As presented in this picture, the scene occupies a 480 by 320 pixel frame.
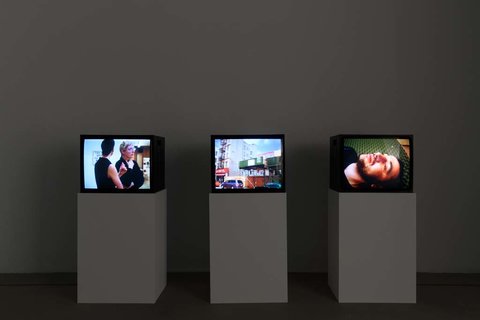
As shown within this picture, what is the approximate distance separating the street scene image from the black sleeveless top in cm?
92

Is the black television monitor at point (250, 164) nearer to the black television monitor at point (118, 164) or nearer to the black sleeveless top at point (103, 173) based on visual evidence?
the black television monitor at point (118, 164)

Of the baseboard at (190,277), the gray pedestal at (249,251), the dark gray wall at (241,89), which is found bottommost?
the baseboard at (190,277)

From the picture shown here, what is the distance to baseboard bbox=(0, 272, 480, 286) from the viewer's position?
4172 millimetres

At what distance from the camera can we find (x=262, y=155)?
3662mm

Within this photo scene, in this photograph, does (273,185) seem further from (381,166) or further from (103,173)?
(103,173)

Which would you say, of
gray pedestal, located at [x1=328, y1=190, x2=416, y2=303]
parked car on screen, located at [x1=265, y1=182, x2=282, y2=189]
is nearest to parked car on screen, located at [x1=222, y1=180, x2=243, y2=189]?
parked car on screen, located at [x1=265, y1=182, x2=282, y2=189]

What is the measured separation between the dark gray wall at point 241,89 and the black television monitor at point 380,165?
85 cm

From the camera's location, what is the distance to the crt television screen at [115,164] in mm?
3623

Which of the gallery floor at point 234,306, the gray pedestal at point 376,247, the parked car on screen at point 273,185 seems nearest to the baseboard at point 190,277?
the gallery floor at point 234,306

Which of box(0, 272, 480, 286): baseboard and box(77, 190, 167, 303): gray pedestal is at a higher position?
box(77, 190, 167, 303): gray pedestal

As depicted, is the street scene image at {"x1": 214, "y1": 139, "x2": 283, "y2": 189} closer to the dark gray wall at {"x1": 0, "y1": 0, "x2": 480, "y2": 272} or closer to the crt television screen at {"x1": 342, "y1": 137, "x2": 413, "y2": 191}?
the crt television screen at {"x1": 342, "y1": 137, "x2": 413, "y2": 191}

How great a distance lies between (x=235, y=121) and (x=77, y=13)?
79.4 inches

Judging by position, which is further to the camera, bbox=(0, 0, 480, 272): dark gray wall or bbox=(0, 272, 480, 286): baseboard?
bbox=(0, 0, 480, 272): dark gray wall

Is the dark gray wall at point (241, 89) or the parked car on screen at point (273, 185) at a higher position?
the dark gray wall at point (241, 89)
